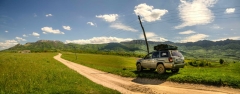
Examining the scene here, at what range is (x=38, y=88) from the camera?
1109 cm

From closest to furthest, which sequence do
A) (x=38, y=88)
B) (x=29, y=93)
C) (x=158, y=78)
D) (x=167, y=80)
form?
(x=29, y=93), (x=38, y=88), (x=167, y=80), (x=158, y=78)

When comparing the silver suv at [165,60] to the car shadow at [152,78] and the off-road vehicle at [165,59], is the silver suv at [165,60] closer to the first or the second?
the off-road vehicle at [165,59]

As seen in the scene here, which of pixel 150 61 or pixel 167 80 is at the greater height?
pixel 150 61

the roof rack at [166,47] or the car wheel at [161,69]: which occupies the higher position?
the roof rack at [166,47]

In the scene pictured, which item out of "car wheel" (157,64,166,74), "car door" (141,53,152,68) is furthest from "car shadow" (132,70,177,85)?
"car door" (141,53,152,68)

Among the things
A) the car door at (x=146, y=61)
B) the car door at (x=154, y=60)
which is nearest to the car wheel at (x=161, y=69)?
the car door at (x=154, y=60)

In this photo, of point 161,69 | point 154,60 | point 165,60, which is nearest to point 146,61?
point 154,60

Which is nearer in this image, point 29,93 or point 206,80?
point 29,93

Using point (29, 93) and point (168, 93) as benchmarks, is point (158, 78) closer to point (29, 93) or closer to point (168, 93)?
point (168, 93)

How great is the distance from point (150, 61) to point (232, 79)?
27.2 ft

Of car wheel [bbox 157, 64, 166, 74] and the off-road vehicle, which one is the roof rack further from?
car wheel [bbox 157, 64, 166, 74]

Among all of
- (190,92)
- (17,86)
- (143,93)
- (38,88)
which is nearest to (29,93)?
(38,88)

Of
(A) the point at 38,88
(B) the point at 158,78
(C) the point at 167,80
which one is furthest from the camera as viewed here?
(B) the point at 158,78

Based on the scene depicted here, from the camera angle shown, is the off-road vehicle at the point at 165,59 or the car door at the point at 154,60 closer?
the off-road vehicle at the point at 165,59
